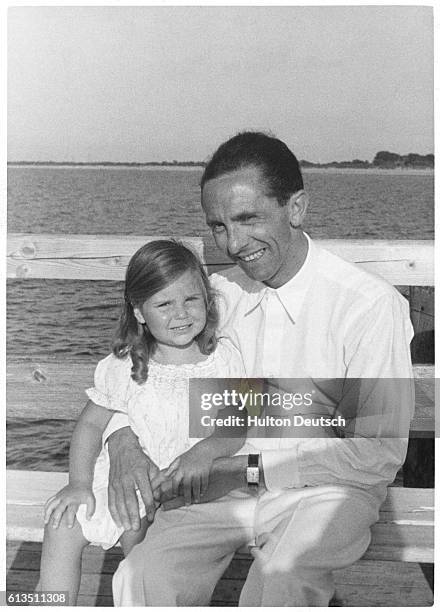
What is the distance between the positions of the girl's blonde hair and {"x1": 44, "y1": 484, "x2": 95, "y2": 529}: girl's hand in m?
0.28

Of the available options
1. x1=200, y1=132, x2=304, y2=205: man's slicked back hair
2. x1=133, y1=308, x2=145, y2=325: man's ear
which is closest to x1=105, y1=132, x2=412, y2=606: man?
x1=200, y1=132, x2=304, y2=205: man's slicked back hair

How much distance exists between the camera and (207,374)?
206cm

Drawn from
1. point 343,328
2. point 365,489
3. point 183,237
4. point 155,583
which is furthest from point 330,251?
point 155,583

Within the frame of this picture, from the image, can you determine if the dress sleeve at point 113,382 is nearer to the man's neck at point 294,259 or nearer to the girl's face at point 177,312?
the girl's face at point 177,312

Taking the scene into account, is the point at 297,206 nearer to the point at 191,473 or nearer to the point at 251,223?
the point at 251,223

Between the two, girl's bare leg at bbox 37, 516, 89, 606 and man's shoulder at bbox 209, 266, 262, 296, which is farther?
man's shoulder at bbox 209, 266, 262, 296

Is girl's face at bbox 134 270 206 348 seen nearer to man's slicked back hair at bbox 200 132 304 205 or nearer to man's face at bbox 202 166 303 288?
man's face at bbox 202 166 303 288

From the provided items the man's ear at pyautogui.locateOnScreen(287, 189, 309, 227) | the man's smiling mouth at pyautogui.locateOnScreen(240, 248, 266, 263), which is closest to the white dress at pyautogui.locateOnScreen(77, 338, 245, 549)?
the man's smiling mouth at pyautogui.locateOnScreen(240, 248, 266, 263)

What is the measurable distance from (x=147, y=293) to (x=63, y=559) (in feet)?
2.01

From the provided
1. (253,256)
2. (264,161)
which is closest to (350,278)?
(253,256)

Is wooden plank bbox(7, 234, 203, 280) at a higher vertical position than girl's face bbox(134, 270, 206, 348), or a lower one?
higher

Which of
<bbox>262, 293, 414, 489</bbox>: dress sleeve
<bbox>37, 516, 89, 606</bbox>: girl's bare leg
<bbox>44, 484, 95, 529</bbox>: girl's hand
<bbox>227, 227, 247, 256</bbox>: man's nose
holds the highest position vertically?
<bbox>227, 227, 247, 256</bbox>: man's nose

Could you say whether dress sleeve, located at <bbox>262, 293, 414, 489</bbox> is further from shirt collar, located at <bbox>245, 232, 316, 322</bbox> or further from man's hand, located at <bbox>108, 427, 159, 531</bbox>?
man's hand, located at <bbox>108, 427, 159, 531</bbox>

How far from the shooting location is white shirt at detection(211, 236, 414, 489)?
202 cm
